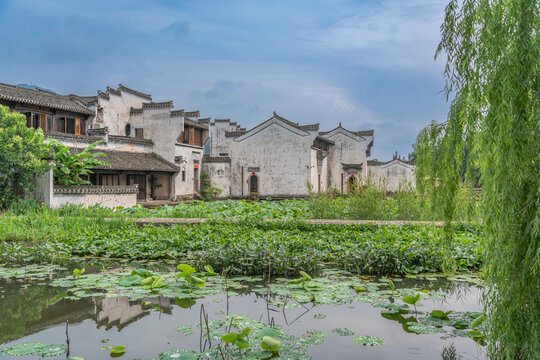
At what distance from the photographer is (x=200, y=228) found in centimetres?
876

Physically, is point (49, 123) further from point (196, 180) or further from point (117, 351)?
point (117, 351)

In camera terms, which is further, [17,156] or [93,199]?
[93,199]

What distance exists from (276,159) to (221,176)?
472cm

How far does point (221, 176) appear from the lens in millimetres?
30281

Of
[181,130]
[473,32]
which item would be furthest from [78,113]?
[473,32]

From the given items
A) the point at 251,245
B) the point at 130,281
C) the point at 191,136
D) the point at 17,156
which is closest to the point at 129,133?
the point at 191,136

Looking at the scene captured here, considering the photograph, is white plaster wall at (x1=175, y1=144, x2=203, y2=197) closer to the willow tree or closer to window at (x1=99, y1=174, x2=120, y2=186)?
window at (x1=99, y1=174, x2=120, y2=186)

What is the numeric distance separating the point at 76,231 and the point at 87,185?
9691 millimetres

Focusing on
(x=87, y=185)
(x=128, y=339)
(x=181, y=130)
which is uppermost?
(x=181, y=130)

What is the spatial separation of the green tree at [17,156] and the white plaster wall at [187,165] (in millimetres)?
12630

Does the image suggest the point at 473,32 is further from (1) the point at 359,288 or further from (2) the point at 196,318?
(2) the point at 196,318

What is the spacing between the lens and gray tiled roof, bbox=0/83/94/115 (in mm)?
20500

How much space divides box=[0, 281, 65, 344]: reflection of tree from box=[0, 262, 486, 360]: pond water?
11mm

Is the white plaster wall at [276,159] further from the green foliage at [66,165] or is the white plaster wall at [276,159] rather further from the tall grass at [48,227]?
the tall grass at [48,227]
